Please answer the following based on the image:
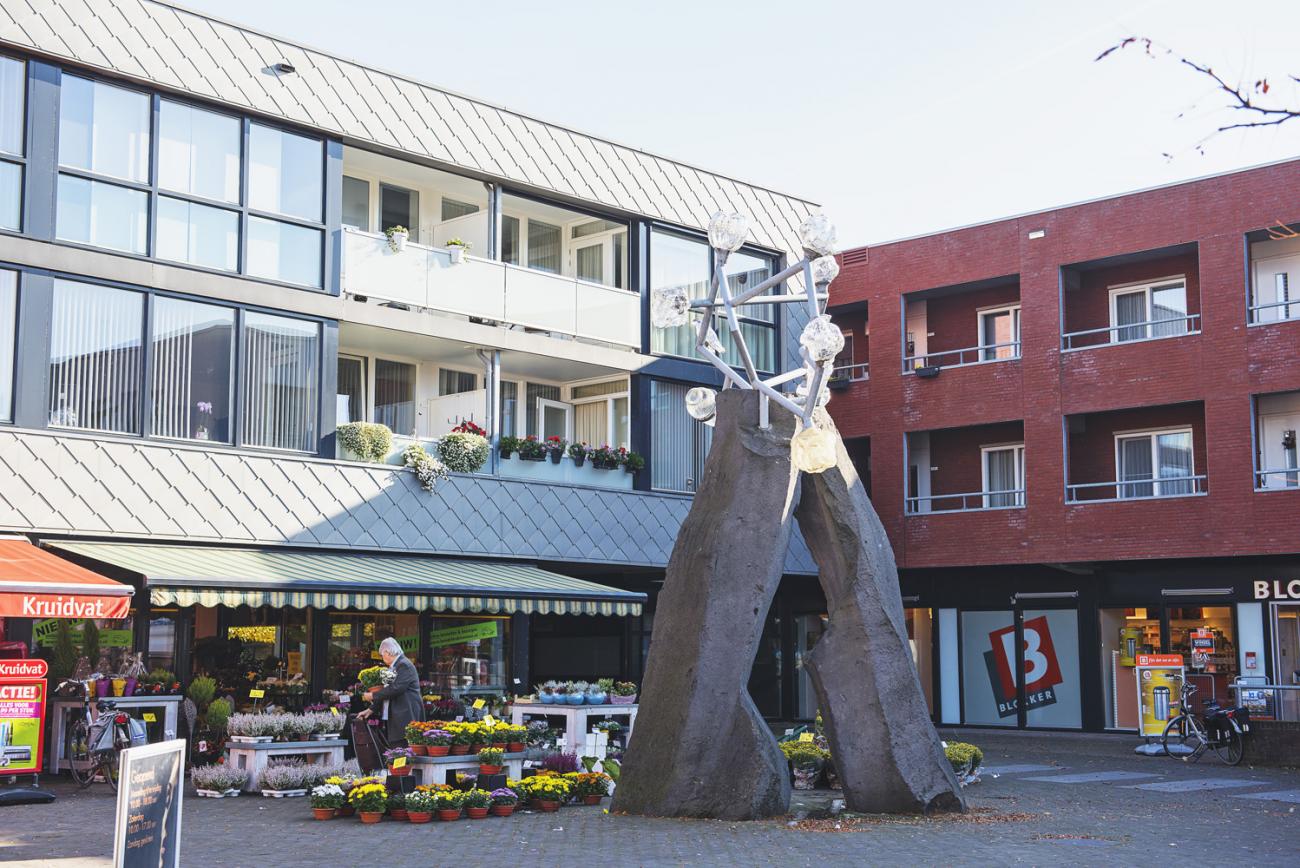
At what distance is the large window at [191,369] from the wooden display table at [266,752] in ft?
16.6

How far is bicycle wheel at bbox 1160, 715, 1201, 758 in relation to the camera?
69.9 feet

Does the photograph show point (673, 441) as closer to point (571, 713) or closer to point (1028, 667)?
point (1028, 667)

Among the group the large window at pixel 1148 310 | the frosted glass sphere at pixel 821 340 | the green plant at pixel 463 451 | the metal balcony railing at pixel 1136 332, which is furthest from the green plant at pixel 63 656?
the large window at pixel 1148 310

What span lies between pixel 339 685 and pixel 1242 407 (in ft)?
49.8

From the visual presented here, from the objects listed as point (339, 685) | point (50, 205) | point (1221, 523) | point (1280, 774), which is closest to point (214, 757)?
point (339, 685)

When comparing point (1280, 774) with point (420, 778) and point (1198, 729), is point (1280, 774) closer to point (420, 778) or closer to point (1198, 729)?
point (1198, 729)

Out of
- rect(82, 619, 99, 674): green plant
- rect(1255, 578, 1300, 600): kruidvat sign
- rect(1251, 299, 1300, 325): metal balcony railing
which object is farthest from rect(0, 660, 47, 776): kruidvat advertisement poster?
rect(1251, 299, 1300, 325): metal balcony railing

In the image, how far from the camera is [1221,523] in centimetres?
2478

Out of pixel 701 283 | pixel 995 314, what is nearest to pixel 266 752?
pixel 701 283

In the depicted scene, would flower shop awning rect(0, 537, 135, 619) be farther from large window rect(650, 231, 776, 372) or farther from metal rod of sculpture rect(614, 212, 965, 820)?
large window rect(650, 231, 776, 372)

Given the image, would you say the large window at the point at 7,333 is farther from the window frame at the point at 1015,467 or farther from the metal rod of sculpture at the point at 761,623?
the window frame at the point at 1015,467

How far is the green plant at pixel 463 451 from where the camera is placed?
22.4 metres

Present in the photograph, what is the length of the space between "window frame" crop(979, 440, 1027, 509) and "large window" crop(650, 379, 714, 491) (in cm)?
566

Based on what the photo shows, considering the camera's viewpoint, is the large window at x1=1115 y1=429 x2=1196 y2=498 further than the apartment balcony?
Yes
